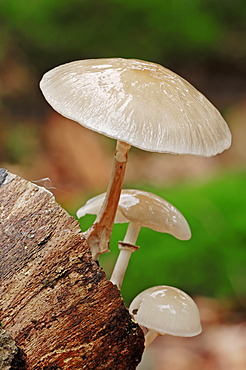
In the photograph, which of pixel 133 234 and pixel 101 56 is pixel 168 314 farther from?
pixel 101 56

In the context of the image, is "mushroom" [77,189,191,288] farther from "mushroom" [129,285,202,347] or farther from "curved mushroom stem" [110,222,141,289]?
"mushroom" [129,285,202,347]

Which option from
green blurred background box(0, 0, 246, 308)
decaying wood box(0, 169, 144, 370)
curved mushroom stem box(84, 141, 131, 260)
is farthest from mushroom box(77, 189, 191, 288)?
green blurred background box(0, 0, 246, 308)

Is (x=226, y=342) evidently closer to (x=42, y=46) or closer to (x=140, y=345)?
(x=140, y=345)

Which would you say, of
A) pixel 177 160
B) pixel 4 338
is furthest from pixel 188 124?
pixel 177 160

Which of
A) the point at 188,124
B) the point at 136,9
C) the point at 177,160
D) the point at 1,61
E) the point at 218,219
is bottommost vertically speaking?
the point at 177,160

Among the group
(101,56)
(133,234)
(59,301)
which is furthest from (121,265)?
(101,56)

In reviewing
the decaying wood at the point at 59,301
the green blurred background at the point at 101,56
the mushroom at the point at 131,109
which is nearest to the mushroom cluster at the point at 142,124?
the mushroom at the point at 131,109
